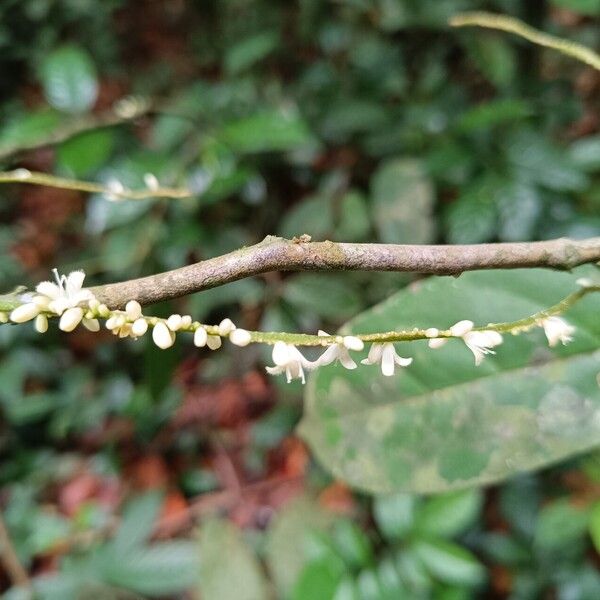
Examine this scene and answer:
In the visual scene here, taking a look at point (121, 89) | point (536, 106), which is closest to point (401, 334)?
point (536, 106)

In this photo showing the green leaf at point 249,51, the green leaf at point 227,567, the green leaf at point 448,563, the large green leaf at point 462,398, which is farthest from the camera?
the green leaf at point 249,51

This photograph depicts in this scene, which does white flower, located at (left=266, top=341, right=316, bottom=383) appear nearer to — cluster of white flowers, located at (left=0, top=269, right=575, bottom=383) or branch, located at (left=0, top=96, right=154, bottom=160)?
cluster of white flowers, located at (left=0, top=269, right=575, bottom=383)

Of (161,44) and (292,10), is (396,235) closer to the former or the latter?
(292,10)

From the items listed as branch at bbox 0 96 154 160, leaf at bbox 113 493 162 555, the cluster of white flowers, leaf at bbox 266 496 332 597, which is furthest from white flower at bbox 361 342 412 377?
leaf at bbox 113 493 162 555

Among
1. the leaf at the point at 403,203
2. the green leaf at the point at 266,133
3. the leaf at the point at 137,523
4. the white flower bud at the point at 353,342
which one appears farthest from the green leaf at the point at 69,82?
the white flower bud at the point at 353,342

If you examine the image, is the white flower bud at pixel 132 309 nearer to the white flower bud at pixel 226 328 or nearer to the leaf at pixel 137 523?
the white flower bud at pixel 226 328

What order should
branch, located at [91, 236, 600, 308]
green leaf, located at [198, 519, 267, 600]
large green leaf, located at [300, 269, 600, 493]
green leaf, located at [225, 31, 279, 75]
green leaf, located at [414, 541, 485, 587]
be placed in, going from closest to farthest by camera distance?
1. branch, located at [91, 236, 600, 308]
2. large green leaf, located at [300, 269, 600, 493]
3. green leaf, located at [414, 541, 485, 587]
4. green leaf, located at [198, 519, 267, 600]
5. green leaf, located at [225, 31, 279, 75]

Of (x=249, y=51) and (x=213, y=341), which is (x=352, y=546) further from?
(x=249, y=51)
